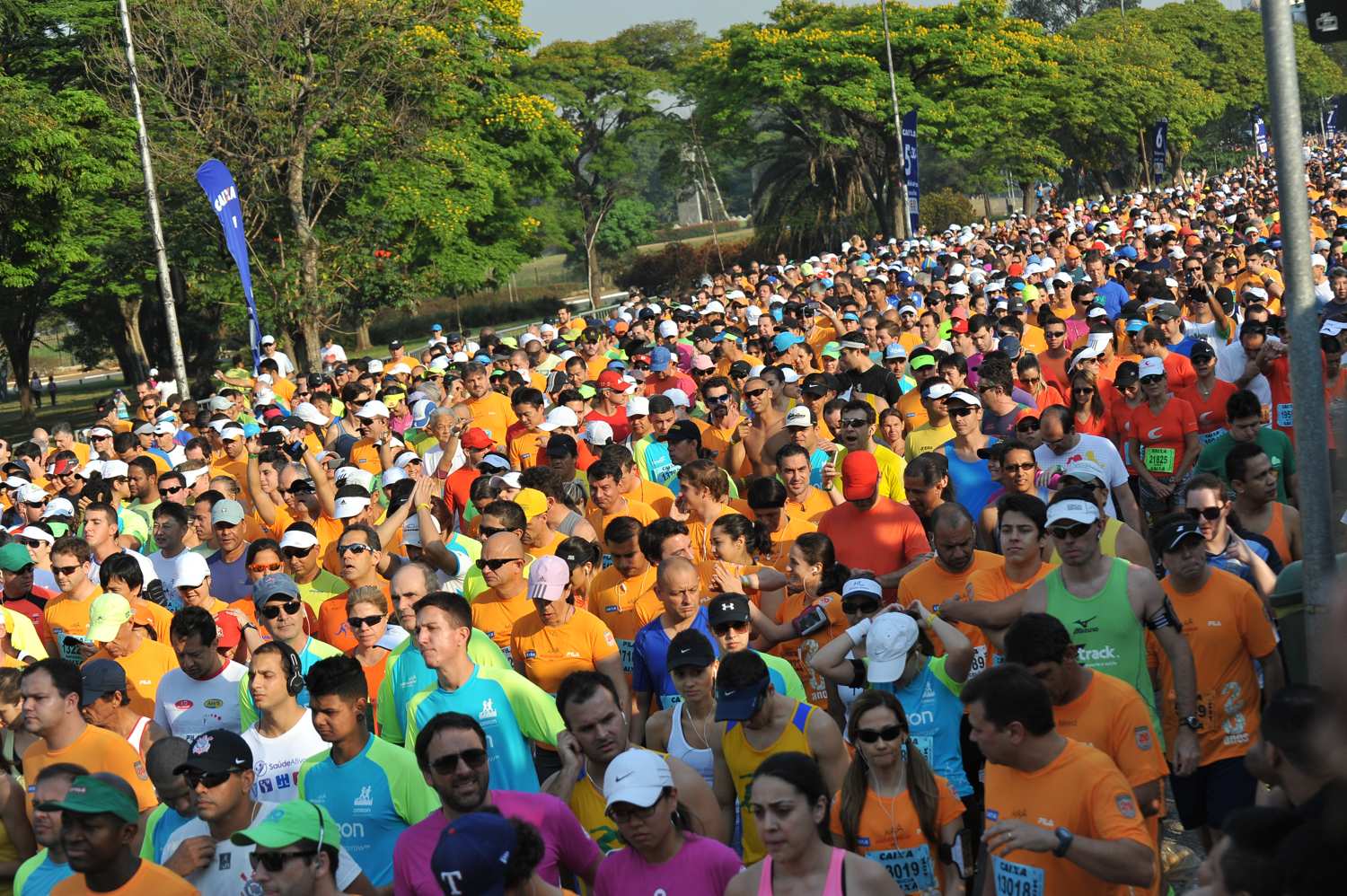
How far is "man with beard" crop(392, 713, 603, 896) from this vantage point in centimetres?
528

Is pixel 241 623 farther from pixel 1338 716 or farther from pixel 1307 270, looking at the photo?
pixel 1338 716

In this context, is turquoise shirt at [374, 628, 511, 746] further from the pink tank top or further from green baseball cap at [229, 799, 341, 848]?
the pink tank top

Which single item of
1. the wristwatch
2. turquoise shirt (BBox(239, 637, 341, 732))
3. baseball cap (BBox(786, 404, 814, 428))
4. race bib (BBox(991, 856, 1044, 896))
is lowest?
race bib (BBox(991, 856, 1044, 896))

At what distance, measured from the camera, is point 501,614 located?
810 cm

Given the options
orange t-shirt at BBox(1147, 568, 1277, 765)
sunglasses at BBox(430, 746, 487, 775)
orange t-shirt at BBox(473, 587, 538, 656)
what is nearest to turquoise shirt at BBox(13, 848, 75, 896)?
sunglasses at BBox(430, 746, 487, 775)

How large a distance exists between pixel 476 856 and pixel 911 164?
33.2m

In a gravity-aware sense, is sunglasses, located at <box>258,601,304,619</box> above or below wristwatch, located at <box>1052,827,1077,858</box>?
above

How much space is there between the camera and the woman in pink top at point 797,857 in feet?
15.5

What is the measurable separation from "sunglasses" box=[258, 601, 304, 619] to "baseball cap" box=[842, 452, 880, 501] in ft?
10.1

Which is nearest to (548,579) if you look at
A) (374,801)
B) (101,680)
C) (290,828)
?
(374,801)

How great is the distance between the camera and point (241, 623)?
28.8ft

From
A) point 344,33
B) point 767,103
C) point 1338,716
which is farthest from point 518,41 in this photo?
point 1338,716

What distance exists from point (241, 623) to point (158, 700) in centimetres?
119

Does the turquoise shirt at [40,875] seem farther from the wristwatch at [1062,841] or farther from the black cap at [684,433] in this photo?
the black cap at [684,433]
